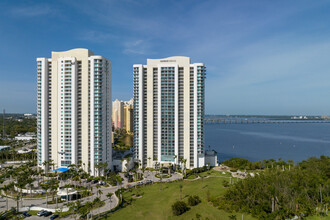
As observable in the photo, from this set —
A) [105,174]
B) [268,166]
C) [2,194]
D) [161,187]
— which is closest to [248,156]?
[268,166]

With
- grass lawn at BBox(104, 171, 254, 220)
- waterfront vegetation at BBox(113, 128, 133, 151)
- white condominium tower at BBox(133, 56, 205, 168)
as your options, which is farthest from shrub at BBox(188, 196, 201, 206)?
waterfront vegetation at BBox(113, 128, 133, 151)

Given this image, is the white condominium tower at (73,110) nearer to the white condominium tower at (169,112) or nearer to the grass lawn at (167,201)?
the white condominium tower at (169,112)

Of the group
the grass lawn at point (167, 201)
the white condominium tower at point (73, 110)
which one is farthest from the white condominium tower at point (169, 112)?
the grass lawn at point (167, 201)

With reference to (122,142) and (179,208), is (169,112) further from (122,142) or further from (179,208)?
(122,142)

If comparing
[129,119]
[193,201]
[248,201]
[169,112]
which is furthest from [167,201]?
[129,119]

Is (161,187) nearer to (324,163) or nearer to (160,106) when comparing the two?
(160,106)
